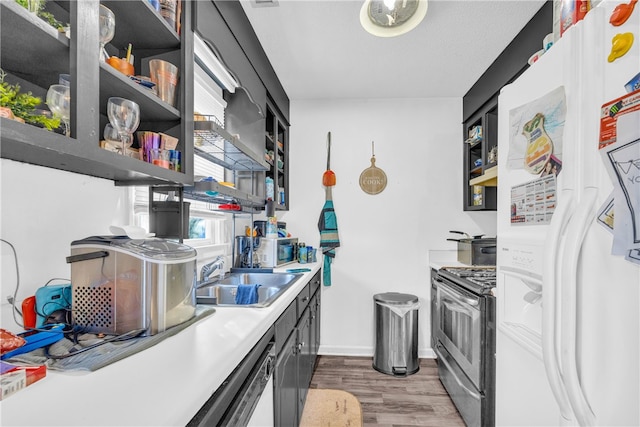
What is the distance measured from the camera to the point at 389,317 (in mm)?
2672

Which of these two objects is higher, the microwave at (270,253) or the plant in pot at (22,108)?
the plant in pot at (22,108)

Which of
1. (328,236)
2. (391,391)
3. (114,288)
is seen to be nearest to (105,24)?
(114,288)

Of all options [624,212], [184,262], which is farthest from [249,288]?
[624,212]

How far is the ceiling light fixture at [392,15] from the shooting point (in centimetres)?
164

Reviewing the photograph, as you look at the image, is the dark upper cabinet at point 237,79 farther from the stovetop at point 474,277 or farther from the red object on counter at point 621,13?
the stovetop at point 474,277

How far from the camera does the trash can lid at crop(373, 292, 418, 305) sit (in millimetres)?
2660

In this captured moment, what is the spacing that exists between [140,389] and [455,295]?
2043mm

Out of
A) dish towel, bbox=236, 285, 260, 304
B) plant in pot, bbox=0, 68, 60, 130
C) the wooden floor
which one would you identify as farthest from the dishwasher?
the wooden floor

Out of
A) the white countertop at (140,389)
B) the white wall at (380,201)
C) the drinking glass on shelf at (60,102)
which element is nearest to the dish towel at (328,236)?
the white wall at (380,201)

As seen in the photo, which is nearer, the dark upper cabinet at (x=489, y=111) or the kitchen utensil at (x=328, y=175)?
the dark upper cabinet at (x=489, y=111)

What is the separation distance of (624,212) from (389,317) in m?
2.23

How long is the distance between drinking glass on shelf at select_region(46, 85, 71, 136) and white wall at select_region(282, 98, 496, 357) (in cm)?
249

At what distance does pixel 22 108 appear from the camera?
26.5 inches

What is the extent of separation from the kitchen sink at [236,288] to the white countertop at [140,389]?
0.46 meters
